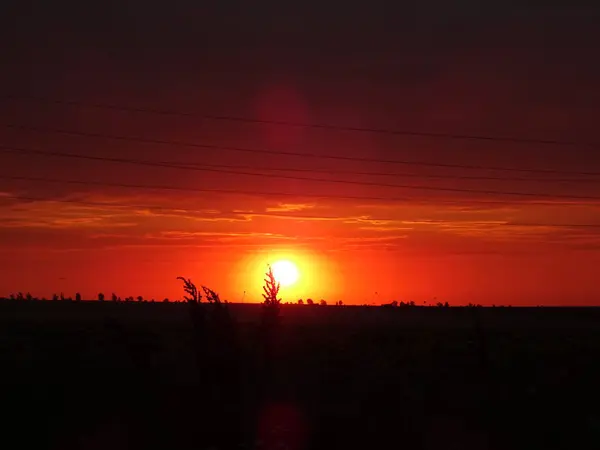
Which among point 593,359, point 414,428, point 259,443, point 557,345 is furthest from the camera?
point 557,345

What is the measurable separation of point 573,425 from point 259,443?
10.7 meters

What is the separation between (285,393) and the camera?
112ft

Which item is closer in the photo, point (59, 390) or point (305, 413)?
point (305, 413)

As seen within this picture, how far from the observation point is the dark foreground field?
90.2ft

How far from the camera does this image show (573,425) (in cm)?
3050

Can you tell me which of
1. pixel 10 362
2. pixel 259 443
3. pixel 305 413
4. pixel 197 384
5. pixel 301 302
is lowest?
pixel 259 443

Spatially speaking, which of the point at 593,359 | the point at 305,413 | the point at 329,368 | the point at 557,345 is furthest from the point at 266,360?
the point at 557,345

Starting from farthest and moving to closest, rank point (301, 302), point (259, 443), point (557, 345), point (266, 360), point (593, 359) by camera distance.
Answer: point (301, 302) < point (557, 345) < point (593, 359) < point (266, 360) < point (259, 443)

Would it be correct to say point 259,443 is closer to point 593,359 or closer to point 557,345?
point 593,359

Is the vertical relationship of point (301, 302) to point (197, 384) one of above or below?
above

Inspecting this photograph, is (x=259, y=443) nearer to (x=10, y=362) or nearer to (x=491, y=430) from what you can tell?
(x=491, y=430)

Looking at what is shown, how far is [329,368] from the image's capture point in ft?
135

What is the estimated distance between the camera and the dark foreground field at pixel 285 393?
27484 millimetres

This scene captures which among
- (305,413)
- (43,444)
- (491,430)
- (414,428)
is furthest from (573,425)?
(43,444)
